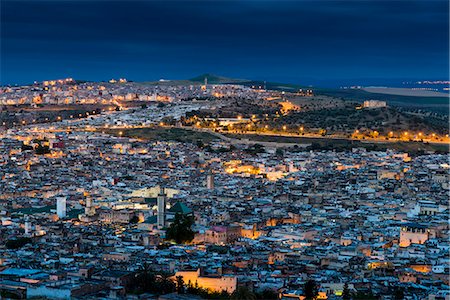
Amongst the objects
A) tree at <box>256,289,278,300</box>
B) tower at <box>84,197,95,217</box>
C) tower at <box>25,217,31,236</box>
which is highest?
tower at <box>84,197,95,217</box>

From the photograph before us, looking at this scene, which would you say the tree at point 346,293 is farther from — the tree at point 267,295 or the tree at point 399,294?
the tree at point 267,295

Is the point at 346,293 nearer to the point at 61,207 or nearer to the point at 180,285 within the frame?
the point at 180,285

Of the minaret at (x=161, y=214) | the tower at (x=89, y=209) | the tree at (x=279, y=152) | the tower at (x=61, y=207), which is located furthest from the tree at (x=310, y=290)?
the tree at (x=279, y=152)

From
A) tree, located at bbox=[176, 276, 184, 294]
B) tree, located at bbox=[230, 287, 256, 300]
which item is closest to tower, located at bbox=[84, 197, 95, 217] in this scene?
tree, located at bbox=[176, 276, 184, 294]

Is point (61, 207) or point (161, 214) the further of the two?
point (61, 207)

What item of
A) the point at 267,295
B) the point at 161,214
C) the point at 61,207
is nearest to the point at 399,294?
the point at 267,295

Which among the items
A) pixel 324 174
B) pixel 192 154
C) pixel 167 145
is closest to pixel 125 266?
pixel 324 174

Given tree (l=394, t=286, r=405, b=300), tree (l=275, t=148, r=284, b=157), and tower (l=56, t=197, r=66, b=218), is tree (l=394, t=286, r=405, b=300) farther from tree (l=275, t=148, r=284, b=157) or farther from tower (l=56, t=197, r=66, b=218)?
tree (l=275, t=148, r=284, b=157)
